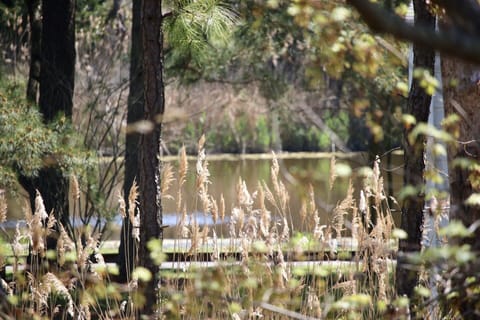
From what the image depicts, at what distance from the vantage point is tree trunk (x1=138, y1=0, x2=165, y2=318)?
14.6 feet

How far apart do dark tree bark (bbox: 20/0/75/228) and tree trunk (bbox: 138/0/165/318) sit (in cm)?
429

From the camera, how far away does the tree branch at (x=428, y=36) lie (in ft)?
4.24

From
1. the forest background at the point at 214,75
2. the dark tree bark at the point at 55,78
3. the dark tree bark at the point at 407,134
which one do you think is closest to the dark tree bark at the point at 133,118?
the forest background at the point at 214,75

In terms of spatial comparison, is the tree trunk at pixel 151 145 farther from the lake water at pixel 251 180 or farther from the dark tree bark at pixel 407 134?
the lake water at pixel 251 180

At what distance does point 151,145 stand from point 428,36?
3.31 m

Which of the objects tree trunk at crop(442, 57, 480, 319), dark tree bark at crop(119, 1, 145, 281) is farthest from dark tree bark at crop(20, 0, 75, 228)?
tree trunk at crop(442, 57, 480, 319)

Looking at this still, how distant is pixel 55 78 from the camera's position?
9.05 meters

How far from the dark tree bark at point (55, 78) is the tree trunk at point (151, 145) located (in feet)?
14.1

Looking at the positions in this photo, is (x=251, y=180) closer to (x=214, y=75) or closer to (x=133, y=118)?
(x=214, y=75)

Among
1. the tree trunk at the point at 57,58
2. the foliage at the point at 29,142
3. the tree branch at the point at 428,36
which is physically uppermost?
the tree trunk at the point at 57,58

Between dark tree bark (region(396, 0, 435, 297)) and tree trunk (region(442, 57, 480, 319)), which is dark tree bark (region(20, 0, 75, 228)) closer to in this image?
dark tree bark (region(396, 0, 435, 297))

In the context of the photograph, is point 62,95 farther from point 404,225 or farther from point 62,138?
point 404,225

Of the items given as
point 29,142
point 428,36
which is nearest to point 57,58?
point 29,142

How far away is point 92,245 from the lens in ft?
15.2
